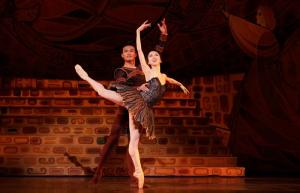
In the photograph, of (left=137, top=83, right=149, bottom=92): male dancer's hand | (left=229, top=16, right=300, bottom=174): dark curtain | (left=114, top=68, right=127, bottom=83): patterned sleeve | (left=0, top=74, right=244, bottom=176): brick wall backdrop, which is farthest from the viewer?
(left=229, top=16, right=300, bottom=174): dark curtain

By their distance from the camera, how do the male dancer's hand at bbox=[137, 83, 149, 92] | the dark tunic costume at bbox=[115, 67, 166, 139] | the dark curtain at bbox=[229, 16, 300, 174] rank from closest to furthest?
the dark tunic costume at bbox=[115, 67, 166, 139] → the male dancer's hand at bbox=[137, 83, 149, 92] → the dark curtain at bbox=[229, 16, 300, 174]

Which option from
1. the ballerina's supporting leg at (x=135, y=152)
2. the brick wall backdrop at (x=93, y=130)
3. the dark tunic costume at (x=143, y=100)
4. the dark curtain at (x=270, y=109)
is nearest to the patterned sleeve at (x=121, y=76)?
the dark tunic costume at (x=143, y=100)

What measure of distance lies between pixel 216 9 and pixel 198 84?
150 cm

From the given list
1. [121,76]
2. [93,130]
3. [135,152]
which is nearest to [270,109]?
[93,130]

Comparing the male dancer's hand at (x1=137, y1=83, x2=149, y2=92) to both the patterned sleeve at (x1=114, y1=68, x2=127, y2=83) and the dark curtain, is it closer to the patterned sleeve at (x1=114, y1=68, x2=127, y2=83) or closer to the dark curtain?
the patterned sleeve at (x1=114, y1=68, x2=127, y2=83)

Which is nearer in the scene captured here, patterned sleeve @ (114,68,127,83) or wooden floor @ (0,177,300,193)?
wooden floor @ (0,177,300,193)

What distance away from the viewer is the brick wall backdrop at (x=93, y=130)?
291 inches

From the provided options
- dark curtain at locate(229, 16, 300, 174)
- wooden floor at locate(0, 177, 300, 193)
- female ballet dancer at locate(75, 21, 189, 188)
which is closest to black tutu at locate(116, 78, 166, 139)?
female ballet dancer at locate(75, 21, 189, 188)

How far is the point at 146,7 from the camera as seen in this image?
9.24 m

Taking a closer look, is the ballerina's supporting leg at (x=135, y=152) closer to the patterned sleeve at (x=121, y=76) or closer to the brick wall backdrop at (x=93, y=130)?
the patterned sleeve at (x=121, y=76)

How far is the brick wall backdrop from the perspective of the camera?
7402 mm

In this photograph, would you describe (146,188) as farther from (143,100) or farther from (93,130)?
(93,130)

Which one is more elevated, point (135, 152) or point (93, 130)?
point (93, 130)

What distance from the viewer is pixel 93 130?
8.11 m
